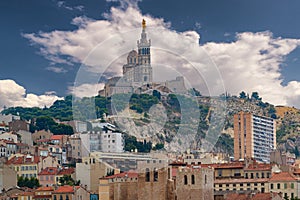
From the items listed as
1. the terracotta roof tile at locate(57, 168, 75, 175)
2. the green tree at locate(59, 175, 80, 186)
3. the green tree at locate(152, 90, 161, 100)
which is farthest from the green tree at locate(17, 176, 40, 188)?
the green tree at locate(152, 90, 161, 100)

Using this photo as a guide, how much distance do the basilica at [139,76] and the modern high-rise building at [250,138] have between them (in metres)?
26.1

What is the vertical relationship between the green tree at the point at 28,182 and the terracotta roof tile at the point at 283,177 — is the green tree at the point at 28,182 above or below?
below

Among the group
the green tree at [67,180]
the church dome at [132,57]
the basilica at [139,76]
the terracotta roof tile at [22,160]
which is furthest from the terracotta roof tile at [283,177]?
the terracotta roof tile at [22,160]

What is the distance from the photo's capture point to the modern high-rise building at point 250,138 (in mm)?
128625

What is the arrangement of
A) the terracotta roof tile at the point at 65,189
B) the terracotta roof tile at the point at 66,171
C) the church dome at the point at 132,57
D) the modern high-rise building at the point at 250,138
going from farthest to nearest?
the modern high-rise building at the point at 250,138 → the terracotta roof tile at the point at 66,171 → the church dome at the point at 132,57 → the terracotta roof tile at the point at 65,189

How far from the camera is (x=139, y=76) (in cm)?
9256

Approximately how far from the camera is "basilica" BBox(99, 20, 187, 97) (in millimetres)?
71000

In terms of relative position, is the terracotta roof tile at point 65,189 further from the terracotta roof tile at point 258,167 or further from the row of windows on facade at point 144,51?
the terracotta roof tile at point 258,167

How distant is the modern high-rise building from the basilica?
26087mm

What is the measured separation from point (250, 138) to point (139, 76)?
43162 mm

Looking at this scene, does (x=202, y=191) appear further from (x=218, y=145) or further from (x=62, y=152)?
(x=218, y=145)

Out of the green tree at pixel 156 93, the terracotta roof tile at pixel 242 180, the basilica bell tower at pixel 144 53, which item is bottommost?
the terracotta roof tile at pixel 242 180

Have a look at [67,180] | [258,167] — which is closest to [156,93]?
[67,180]

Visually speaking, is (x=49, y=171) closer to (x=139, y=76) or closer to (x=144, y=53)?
(x=144, y=53)
